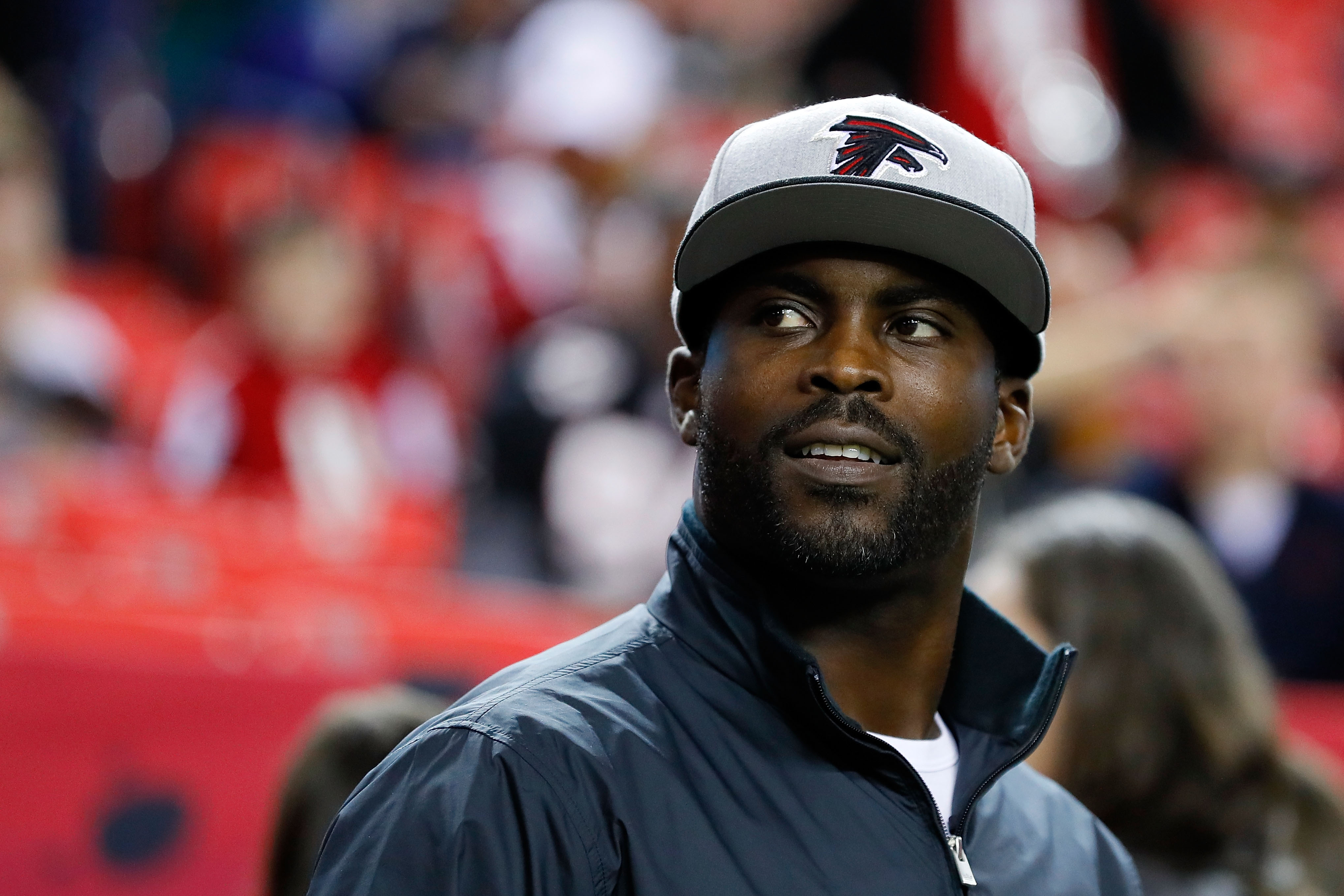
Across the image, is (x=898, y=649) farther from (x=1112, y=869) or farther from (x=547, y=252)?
(x=547, y=252)

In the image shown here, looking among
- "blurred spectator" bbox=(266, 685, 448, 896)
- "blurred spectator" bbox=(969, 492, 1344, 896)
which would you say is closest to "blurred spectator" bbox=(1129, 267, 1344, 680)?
"blurred spectator" bbox=(969, 492, 1344, 896)

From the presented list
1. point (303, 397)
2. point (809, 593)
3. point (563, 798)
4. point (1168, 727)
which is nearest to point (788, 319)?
point (809, 593)

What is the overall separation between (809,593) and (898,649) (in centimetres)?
13

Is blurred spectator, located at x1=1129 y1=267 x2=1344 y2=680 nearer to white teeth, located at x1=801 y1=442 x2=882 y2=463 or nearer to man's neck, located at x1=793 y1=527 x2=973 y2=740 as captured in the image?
man's neck, located at x1=793 y1=527 x2=973 y2=740

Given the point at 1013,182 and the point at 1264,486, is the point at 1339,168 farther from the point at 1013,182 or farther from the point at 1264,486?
the point at 1013,182

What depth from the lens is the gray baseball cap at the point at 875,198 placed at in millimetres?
1446

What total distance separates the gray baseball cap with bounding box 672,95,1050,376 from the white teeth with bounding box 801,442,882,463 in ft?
0.61

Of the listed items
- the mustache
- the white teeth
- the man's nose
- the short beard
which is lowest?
the short beard

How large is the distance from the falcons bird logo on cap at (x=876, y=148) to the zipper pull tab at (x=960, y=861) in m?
0.61

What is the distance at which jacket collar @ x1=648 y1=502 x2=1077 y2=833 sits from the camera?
1.43 meters

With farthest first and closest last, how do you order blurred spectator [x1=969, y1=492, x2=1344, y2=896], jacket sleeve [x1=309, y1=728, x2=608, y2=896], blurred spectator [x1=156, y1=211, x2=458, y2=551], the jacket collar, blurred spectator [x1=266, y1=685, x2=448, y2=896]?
1. blurred spectator [x1=156, y1=211, x2=458, y2=551]
2. blurred spectator [x1=969, y1=492, x2=1344, y2=896]
3. blurred spectator [x1=266, y1=685, x2=448, y2=896]
4. the jacket collar
5. jacket sleeve [x1=309, y1=728, x2=608, y2=896]

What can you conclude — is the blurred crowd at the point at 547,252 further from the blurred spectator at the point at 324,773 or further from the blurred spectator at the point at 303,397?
the blurred spectator at the point at 324,773

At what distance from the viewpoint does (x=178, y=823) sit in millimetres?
2918

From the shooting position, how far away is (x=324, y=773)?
83.7 inches
